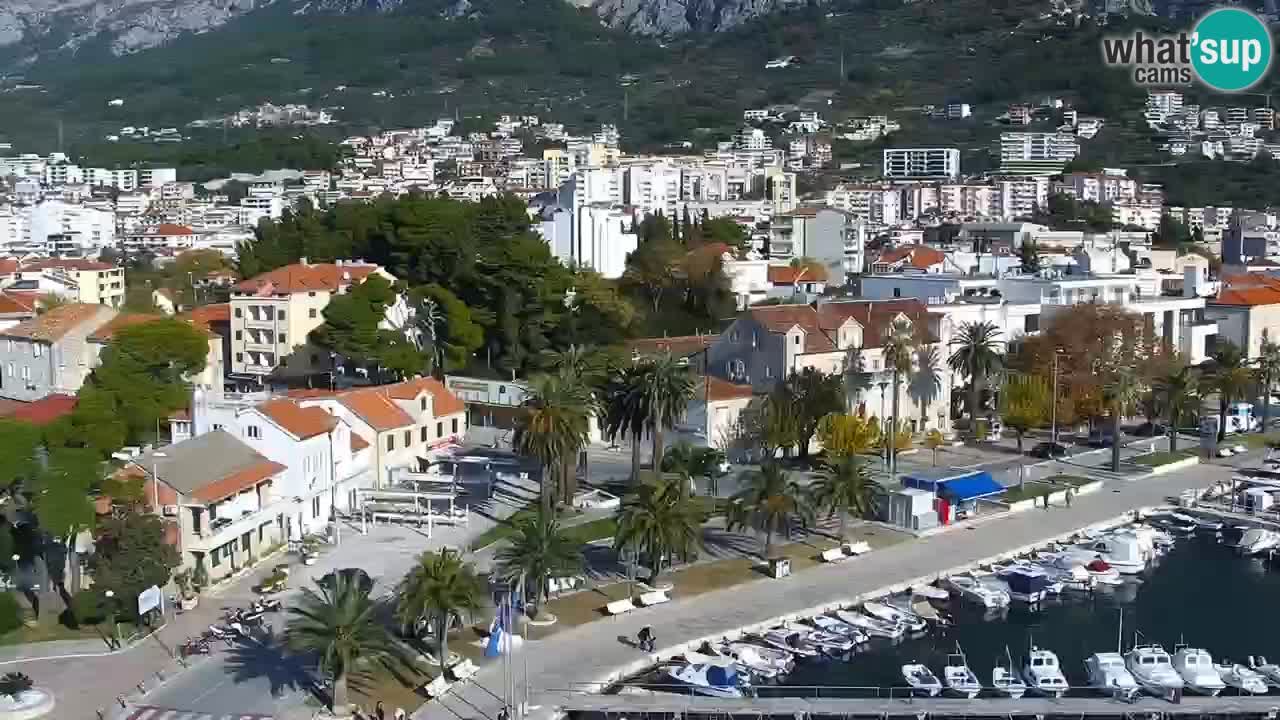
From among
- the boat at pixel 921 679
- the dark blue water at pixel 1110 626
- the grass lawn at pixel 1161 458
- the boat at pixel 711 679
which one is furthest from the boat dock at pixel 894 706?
the grass lawn at pixel 1161 458

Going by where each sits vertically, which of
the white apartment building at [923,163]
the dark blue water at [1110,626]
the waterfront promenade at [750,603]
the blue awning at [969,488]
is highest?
the white apartment building at [923,163]

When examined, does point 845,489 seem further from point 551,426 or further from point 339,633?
point 339,633

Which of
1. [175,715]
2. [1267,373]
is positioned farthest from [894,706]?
[1267,373]

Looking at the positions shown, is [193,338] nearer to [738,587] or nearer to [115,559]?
[115,559]

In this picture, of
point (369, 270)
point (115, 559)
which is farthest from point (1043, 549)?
point (369, 270)

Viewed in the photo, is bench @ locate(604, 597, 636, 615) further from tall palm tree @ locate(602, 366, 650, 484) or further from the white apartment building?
the white apartment building

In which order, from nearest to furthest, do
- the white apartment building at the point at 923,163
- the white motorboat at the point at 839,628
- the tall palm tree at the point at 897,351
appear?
the white motorboat at the point at 839,628, the tall palm tree at the point at 897,351, the white apartment building at the point at 923,163

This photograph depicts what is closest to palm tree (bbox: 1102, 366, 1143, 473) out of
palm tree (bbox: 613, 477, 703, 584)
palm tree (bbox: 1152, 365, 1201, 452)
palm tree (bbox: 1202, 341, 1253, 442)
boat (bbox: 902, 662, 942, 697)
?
palm tree (bbox: 1152, 365, 1201, 452)

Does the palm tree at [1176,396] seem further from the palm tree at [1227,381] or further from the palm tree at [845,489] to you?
the palm tree at [845,489]

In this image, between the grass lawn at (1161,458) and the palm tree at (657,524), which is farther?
the grass lawn at (1161,458)
